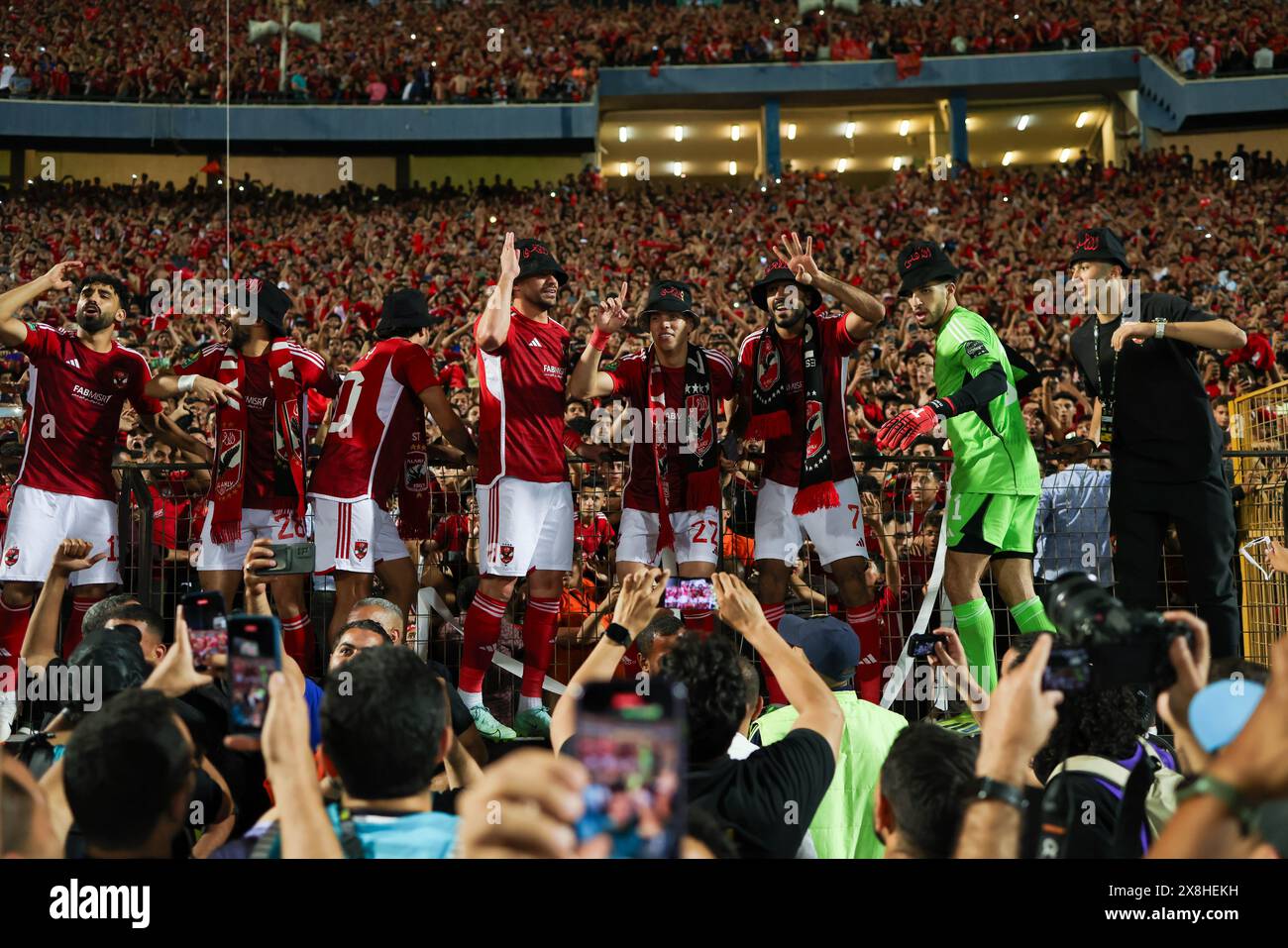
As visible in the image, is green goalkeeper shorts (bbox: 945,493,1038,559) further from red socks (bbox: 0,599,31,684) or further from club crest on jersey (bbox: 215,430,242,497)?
red socks (bbox: 0,599,31,684)

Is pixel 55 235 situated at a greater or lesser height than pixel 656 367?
greater

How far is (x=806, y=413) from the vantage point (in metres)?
6.24

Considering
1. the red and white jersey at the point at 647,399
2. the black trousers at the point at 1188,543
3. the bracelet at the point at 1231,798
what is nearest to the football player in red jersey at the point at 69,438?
the red and white jersey at the point at 647,399

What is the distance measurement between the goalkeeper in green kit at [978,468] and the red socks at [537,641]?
72.7 inches

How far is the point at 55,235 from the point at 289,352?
18639mm

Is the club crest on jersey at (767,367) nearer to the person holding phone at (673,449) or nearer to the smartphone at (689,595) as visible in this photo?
the person holding phone at (673,449)

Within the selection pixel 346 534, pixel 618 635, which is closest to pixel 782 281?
pixel 346 534

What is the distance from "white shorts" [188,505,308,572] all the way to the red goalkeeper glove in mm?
3139

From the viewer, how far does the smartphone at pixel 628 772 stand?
146 cm

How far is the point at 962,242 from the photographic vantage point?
20.8 m

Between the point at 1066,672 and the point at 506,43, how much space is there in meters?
32.2

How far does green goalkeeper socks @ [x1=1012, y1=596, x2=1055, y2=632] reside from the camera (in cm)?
587
